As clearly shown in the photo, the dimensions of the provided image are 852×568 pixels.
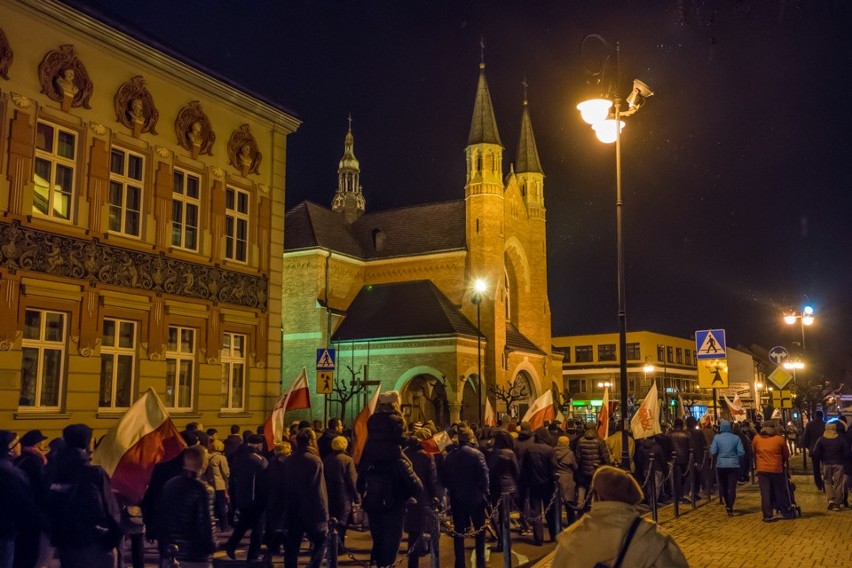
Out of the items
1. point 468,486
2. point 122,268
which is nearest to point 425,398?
point 122,268

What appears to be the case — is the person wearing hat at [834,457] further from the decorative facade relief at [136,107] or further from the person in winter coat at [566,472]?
the decorative facade relief at [136,107]

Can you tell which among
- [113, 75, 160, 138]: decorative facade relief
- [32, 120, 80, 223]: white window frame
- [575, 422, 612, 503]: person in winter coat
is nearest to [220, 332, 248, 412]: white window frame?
[32, 120, 80, 223]: white window frame

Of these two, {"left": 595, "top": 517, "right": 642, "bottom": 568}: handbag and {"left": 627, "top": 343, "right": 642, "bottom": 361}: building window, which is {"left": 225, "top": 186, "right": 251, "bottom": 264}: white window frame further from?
{"left": 627, "top": 343, "right": 642, "bottom": 361}: building window

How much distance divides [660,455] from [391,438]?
9321 millimetres

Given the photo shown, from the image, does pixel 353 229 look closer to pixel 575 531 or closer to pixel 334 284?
pixel 334 284

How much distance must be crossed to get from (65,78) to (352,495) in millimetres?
10940

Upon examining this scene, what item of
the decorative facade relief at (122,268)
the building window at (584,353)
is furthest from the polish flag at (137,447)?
the building window at (584,353)

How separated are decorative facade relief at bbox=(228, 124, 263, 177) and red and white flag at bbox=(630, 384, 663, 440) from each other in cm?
1154

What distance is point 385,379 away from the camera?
4294 centimetres

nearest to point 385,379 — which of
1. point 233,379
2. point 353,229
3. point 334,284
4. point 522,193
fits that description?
point 334,284

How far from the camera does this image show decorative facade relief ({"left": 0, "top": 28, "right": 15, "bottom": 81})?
48.2ft

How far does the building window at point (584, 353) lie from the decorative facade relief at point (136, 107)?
73.6 metres

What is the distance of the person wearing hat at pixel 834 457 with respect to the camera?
15656mm

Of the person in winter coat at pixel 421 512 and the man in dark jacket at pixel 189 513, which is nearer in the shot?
the man in dark jacket at pixel 189 513
